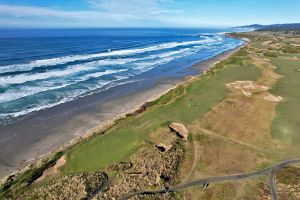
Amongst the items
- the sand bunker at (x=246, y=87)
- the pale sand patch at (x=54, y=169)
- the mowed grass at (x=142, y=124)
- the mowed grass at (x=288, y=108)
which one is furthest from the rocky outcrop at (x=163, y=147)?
the sand bunker at (x=246, y=87)

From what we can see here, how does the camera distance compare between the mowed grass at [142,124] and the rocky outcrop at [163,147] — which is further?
the rocky outcrop at [163,147]

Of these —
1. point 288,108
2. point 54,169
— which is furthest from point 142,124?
point 288,108

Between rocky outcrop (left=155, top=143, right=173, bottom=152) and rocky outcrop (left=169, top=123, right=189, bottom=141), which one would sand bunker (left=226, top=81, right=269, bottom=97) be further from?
rocky outcrop (left=155, top=143, right=173, bottom=152)

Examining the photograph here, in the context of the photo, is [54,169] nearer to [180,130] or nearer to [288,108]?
[180,130]

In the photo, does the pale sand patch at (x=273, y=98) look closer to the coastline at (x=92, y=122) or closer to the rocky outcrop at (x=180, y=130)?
the rocky outcrop at (x=180, y=130)

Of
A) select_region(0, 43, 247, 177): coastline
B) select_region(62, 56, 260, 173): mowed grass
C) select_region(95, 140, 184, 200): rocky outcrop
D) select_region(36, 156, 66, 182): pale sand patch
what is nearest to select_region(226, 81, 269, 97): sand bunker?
select_region(62, 56, 260, 173): mowed grass

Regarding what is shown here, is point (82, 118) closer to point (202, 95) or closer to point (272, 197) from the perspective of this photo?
point (202, 95)
